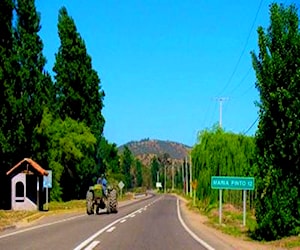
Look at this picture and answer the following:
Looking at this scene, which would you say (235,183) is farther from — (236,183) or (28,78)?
(28,78)

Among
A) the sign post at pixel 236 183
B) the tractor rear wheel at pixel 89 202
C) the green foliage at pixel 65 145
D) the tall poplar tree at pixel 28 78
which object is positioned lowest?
the tractor rear wheel at pixel 89 202

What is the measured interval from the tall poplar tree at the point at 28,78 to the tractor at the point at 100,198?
916cm

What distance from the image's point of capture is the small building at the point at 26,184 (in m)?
40.2

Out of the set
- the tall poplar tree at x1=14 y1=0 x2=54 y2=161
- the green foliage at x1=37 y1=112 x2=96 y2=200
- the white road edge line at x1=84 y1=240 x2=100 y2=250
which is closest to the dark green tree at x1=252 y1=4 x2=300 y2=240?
the white road edge line at x1=84 y1=240 x2=100 y2=250

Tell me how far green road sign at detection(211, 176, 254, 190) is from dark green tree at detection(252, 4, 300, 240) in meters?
5.80

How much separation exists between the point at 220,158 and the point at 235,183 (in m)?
17.2

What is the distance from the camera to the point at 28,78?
45812 mm

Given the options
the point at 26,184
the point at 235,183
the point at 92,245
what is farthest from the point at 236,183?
the point at 26,184

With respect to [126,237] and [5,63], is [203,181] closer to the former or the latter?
[5,63]

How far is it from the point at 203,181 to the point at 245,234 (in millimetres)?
22128

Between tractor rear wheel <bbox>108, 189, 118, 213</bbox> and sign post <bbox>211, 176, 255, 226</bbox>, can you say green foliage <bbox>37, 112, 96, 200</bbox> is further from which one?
sign post <bbox>211, 176, 255, 226</bbox>

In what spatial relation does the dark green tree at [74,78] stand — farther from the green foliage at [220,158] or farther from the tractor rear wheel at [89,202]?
the tractor rear wheel at [89,202]

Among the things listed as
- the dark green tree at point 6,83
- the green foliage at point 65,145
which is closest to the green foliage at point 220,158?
the dark green tree at point 6,83

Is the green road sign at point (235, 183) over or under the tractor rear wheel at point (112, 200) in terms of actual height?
over
